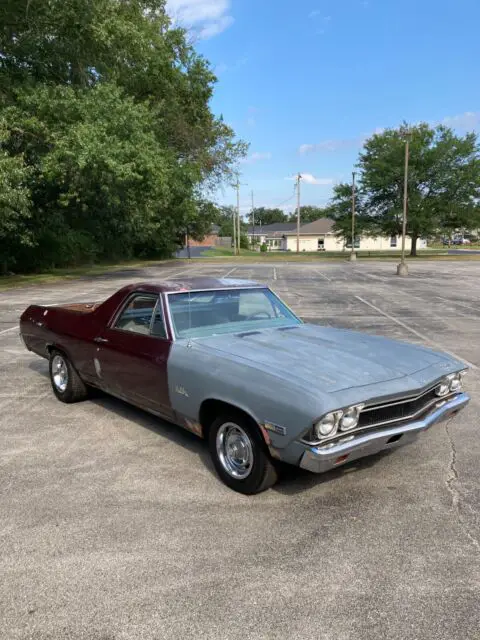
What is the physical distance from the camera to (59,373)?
5879 mm

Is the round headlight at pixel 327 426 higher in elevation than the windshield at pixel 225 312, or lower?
lower

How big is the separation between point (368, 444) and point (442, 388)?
95cm

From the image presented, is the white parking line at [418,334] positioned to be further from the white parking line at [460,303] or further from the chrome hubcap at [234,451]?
the chrome hubcap at [234,451]

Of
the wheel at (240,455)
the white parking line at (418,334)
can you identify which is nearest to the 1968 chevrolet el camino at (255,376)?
the wheel at (240,455)

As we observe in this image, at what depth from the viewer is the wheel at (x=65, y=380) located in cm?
556

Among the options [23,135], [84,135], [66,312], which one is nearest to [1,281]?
[23,135]

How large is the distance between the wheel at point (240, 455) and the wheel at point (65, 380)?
92.0 inches

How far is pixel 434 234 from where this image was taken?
54969mm

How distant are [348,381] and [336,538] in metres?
0.94

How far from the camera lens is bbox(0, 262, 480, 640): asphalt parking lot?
2398 millimetres

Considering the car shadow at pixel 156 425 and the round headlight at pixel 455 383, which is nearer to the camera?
the round headlight at pixel 455 383

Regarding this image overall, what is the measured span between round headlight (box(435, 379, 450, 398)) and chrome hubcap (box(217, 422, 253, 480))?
4.83ft

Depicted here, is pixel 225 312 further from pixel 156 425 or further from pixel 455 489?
pixel 455 489

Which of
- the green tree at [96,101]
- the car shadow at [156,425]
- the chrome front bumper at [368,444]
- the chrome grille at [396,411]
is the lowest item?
the car shadow at [156,425]
